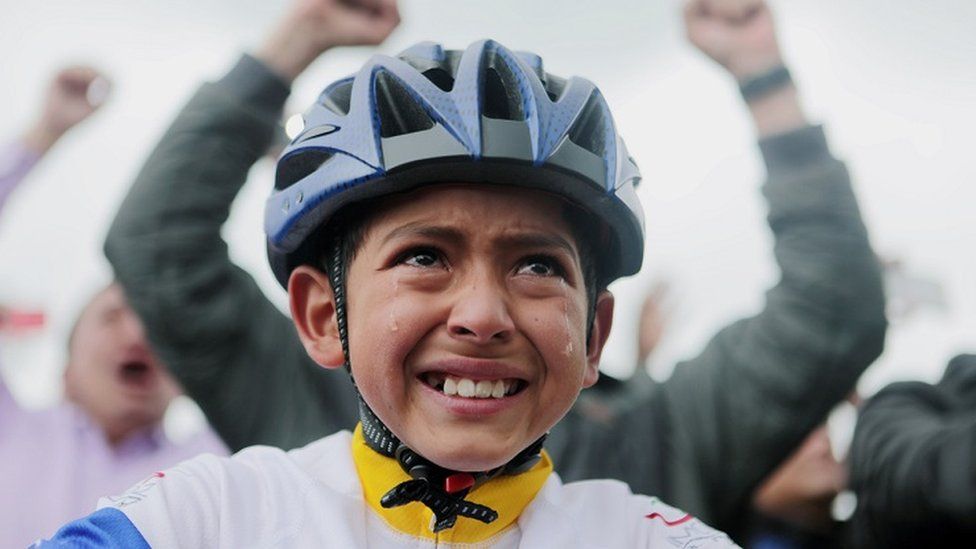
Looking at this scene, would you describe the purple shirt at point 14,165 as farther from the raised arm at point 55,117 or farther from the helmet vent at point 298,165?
the helmet vent at point 298,165

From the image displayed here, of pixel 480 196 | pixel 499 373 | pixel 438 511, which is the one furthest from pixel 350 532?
pixel 480 196

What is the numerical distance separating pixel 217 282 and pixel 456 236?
1939 mm

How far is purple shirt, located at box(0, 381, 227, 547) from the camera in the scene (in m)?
3.50

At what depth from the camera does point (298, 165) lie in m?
1.94

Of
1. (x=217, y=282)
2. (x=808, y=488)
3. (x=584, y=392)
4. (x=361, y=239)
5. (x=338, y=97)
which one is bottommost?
(x=808, y=488)

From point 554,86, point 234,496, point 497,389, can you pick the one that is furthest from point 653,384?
point 234,496

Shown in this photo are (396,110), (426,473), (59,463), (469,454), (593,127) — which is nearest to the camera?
(469,454)

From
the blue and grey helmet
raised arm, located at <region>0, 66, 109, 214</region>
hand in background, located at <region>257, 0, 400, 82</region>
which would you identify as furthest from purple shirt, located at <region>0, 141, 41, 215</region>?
the blue and grey helmet

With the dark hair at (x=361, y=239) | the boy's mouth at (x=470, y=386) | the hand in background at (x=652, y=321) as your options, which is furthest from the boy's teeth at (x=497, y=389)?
the hand in background at (x=652, y=321)

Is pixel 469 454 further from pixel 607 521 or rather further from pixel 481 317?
pixel 607 521

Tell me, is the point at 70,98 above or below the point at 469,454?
below

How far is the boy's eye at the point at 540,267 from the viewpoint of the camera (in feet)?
5.48

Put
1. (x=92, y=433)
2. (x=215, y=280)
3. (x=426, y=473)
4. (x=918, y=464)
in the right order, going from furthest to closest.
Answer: (x=92, y=433), (x=215, y=280), (x=918, y=464), (x=426, y=473)

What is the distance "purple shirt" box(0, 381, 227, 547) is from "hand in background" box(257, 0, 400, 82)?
53.2 inches
